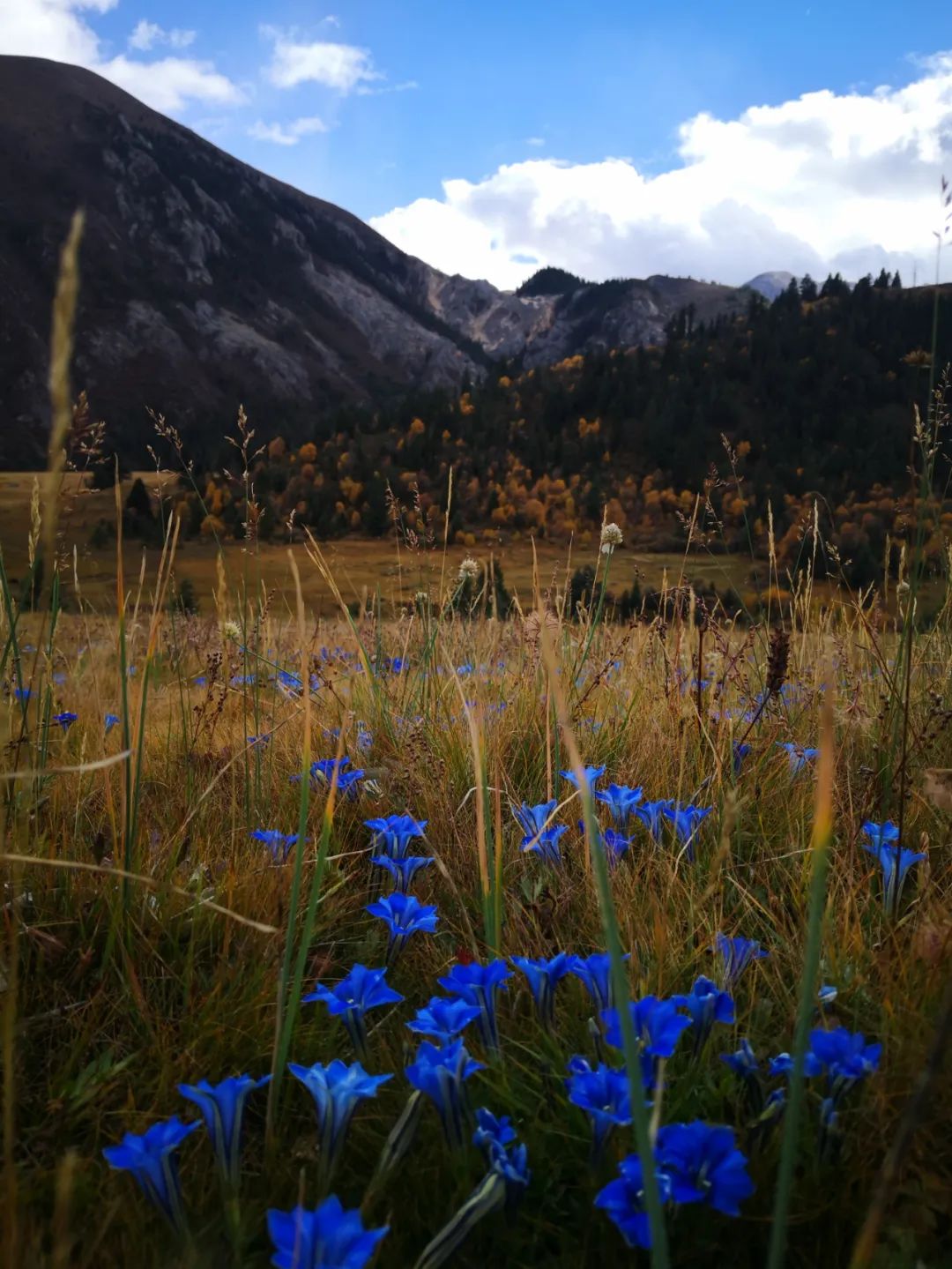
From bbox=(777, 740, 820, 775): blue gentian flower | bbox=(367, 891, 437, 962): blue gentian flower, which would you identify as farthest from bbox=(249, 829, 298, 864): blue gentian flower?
bbox=(777, 740, 820, 775): blue gentian flower

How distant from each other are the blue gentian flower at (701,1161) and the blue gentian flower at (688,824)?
2.88 ft

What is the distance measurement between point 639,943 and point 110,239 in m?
177

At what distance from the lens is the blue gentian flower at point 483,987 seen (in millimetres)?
1233

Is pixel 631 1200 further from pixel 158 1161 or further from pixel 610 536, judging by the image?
pixel 610 536

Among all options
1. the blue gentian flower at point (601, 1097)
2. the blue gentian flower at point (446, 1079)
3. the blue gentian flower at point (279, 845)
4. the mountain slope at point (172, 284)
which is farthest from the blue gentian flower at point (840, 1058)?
the mountain slope at point (172, 284)

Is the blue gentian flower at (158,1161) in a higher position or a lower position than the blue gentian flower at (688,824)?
lower

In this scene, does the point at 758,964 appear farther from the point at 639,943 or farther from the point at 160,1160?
the point at 160,1160

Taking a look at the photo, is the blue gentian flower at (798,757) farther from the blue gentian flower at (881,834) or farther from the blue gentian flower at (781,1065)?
the blue gentian flower at (781,1065)

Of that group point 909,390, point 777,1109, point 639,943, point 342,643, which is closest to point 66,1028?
point 639,943

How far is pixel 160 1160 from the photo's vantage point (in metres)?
0.96

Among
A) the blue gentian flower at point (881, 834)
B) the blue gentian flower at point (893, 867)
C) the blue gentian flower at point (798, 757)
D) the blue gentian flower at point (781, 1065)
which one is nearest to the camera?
the blue gentian flower at point (781, 1065)

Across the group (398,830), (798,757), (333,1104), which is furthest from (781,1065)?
(798,757)

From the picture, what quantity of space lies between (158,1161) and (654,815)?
1.33 m

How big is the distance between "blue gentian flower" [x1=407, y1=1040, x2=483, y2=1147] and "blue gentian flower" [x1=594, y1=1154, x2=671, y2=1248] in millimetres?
231
